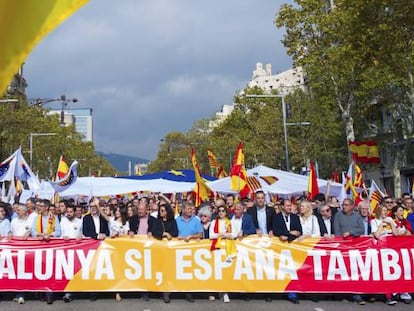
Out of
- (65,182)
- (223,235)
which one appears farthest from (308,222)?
(65,182)

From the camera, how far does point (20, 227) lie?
30.9ft

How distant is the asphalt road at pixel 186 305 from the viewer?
8.33m

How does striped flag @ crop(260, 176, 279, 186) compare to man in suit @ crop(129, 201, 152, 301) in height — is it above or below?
above

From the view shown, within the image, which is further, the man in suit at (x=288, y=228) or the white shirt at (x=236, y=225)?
the white shirt at (x=236, y=225)

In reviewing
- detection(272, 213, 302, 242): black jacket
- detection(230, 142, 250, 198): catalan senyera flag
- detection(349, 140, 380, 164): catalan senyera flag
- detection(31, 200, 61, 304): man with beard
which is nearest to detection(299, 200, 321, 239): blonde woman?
detection(272, 213, 302, 242): black jacket

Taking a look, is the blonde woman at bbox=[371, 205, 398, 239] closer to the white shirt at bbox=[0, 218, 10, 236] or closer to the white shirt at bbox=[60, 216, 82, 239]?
the white shirt at bbox=[60, 216, 82, 239]

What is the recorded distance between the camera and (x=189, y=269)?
8984 mm

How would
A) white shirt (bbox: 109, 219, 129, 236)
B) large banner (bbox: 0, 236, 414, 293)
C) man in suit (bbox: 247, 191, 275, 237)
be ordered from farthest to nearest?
1. man in suit (bbox: 247, 191, 275, 237)
2. white shirt (bbox: 109, 219, 129, 236)
3. large banner (bbox: 0, 236, 414, 293)

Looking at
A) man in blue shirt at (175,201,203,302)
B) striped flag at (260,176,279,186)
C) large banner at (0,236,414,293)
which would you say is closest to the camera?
large banner at (0,236,414,293)

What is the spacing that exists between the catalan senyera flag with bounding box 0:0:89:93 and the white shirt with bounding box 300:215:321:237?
724 centimetres

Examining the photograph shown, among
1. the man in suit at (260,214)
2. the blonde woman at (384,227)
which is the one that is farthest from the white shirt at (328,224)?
the man in suit at (260,214)

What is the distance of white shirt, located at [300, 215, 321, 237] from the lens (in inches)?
363

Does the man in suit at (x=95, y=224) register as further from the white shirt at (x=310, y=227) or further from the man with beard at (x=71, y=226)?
the white shirt at (x=310, y=227)

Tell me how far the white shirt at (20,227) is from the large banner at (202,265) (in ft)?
1.03
